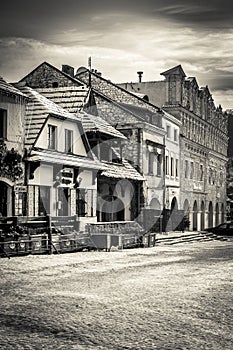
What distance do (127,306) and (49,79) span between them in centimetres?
2923

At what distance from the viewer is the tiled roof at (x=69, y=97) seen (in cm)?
2987

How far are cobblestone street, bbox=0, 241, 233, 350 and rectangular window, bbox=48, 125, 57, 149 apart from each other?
913 centimetres

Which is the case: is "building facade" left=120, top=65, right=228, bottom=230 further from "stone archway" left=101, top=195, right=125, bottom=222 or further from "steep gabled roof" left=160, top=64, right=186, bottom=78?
"stone archway" left=101, top=195, right=125, bottom=222

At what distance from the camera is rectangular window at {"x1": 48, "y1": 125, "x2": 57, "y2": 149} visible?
2485cm

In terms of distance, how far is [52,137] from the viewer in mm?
25062

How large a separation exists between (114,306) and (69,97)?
21570 millimetres

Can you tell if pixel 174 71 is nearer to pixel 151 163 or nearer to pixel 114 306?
pixel 151 163

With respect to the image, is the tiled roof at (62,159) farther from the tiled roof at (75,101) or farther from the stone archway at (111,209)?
the stone archway at (111,209)

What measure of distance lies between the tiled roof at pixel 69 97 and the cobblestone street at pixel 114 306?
14.5 metres

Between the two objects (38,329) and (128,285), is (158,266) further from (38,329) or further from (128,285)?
(38,329)

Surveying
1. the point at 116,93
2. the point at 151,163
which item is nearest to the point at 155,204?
the point at 151,163

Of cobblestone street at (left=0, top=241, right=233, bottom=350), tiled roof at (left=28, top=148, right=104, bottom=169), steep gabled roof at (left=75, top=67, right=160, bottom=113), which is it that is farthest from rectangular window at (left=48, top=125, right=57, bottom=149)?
steep gabled roof at (left=75, top=67, right=160, bottom=113)

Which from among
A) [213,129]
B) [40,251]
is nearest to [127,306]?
[40,251]

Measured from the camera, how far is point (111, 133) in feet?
102
